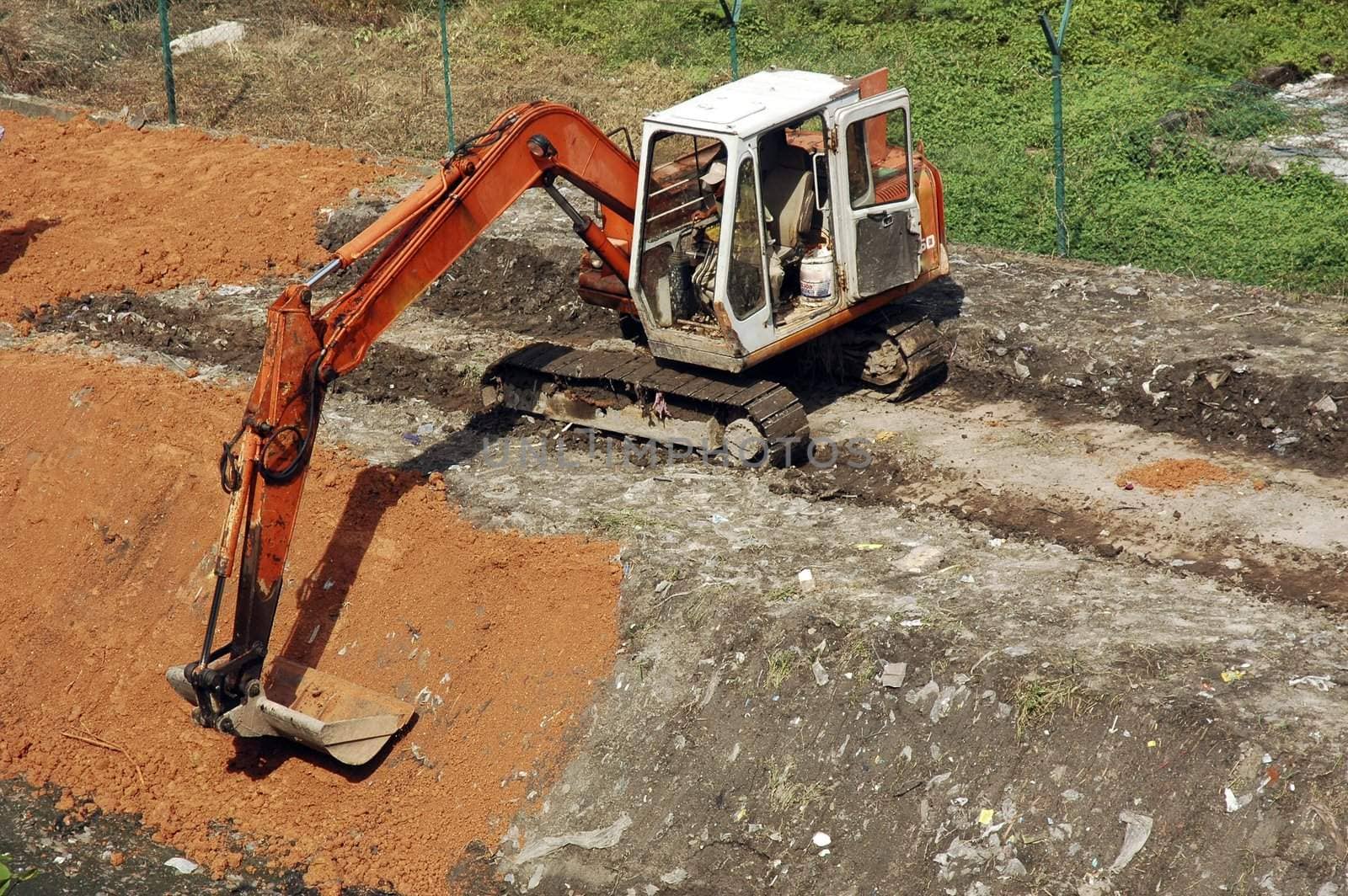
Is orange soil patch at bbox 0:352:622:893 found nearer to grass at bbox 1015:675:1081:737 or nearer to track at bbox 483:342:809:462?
track at bbox 483:342:809:462

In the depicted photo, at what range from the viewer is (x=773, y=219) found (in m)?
9.72

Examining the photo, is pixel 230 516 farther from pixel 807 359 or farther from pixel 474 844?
pixel 807 359

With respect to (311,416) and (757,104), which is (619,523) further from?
(757,104)

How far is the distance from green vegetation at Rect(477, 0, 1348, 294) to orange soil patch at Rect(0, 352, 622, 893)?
269 inches

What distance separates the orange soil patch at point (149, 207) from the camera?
14008mm

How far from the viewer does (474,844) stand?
7.33 metres

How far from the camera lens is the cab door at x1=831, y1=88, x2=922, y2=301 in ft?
30.9

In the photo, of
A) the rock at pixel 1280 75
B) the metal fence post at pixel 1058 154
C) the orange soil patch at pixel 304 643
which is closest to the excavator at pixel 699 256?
the orange soil patch at pixel 304 643

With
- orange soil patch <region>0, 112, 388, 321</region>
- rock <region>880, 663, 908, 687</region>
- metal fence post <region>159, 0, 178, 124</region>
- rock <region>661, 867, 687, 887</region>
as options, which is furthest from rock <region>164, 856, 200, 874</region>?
metal fence post <region>159, 0, 178, 124</region>

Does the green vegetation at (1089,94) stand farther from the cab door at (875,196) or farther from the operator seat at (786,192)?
the operator seat at (786,192)

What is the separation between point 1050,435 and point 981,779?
3947mm

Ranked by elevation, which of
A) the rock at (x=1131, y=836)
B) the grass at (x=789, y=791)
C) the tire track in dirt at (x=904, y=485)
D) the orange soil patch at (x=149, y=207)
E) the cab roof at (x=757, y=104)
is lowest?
the grass at (x=789, y=791)

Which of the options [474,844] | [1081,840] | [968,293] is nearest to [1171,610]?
[1081,840]

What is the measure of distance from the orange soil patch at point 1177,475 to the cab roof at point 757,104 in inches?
124
